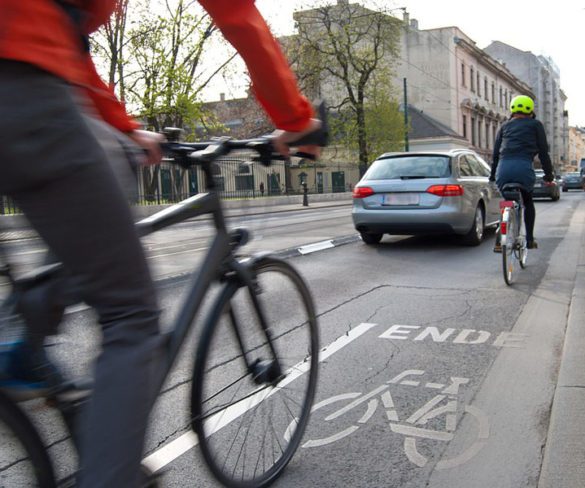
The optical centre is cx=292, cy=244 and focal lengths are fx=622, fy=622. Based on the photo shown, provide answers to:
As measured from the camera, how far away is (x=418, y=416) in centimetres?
306

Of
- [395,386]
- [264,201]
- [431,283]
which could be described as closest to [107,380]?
[264,201]

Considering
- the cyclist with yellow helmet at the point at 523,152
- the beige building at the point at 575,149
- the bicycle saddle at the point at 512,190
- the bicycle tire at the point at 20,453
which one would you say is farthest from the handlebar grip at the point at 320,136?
the beige building at the point at 575,149

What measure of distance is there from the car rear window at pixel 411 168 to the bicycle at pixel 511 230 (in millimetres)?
2305

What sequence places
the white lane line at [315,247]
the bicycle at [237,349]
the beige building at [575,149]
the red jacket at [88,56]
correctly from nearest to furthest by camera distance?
the red jacket at [88,56], the bicycle at [237,349], the white lane line at [315,247], the beige building at [575,149]

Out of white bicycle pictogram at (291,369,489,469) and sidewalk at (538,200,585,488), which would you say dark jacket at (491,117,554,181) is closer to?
sidewalk at (538,200,585,488)

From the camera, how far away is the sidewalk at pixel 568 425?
7.92 feet

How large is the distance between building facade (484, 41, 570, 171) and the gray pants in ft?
308

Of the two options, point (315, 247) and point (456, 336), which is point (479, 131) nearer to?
point (315, 247)

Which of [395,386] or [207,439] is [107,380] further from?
[395,386]

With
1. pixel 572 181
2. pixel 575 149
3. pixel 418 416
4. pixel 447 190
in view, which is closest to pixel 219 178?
pixel 418 416

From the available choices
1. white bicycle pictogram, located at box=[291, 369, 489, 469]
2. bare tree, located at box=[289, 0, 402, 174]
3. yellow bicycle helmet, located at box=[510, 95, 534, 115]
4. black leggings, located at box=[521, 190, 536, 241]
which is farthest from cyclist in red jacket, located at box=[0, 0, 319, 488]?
bare tree, located at box=[289, 0, 402, 174]

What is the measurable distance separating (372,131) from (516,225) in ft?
125

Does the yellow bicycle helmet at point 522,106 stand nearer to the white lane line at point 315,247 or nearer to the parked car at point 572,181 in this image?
the white lane line at point 315,247

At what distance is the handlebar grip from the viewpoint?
5.97ft
